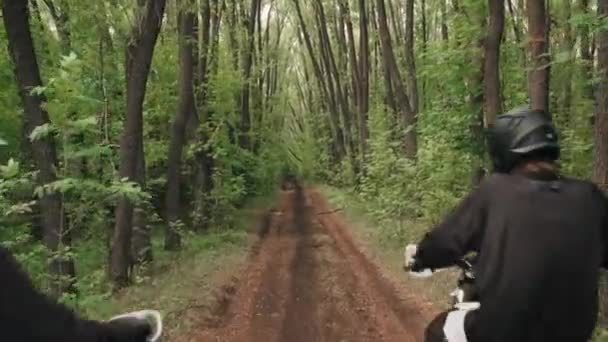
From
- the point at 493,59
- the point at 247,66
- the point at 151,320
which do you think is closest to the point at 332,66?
the point at 247,66

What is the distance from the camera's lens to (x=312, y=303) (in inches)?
456

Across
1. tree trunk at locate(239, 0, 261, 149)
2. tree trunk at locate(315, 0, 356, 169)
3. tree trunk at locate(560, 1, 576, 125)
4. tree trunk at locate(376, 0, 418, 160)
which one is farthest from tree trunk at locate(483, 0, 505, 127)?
tree trunk at locate(315, 0, 356, 169)

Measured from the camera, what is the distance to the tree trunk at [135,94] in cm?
1126

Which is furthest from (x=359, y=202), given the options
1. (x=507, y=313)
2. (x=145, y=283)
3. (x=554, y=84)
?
(x=507, y=313)

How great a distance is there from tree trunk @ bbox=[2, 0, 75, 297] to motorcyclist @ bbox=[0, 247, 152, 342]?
7.16m

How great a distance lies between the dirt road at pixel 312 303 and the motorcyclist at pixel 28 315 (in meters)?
7.73

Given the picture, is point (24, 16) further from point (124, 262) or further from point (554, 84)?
point (554, 84)

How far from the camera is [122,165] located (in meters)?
11.3

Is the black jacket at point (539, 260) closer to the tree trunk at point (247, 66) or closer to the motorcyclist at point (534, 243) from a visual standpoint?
the motorcyclist at point (534, 243)

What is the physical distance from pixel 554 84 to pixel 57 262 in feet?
41.6

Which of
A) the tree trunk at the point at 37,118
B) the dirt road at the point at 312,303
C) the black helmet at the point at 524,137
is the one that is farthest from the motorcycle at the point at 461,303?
the tree trunk at the point at 37,118

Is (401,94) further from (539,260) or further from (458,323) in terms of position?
(539,260)

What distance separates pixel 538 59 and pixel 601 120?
3.20ft

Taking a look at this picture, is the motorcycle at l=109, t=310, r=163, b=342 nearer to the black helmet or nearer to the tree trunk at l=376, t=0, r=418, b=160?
the black helmet
